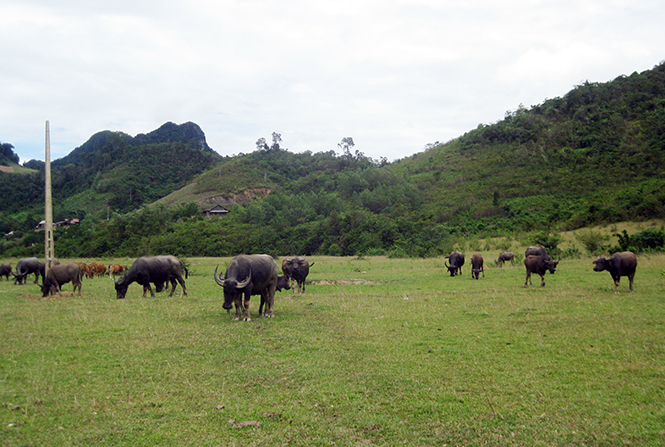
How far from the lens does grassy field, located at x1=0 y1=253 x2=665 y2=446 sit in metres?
5.64

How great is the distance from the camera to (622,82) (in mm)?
79250

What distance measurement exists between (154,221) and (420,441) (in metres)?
64.9

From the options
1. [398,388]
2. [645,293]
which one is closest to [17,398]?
[398,388]

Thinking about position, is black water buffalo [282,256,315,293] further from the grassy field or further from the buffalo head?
the buffalo head

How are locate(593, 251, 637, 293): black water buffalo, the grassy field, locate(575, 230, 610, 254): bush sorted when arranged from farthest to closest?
locate(575, 230, 610, 254): bush < locate(593, 251, 637, 293): black water buffalo < the grassy field

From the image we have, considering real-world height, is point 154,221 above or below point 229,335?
above

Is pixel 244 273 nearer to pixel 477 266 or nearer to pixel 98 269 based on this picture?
pixel 477 266

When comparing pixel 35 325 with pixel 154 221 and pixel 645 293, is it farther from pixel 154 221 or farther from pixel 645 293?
pixel 154 221

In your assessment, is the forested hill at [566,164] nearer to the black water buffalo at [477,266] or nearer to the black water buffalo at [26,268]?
the black water buffalo at [477,266]

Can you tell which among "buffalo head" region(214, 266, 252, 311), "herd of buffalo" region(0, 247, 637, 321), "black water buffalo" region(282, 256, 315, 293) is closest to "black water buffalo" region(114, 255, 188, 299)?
"herd of buffalo" region(0, 247, 637, 321)


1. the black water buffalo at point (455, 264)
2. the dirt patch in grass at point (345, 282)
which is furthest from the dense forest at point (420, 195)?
the dirt patch in grass at point (345, 282)

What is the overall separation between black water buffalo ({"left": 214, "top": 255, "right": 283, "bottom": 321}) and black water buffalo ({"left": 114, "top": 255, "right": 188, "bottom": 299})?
21.1ft

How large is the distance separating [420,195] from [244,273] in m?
62.3

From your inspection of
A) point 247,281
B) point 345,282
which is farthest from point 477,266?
point 247,281
